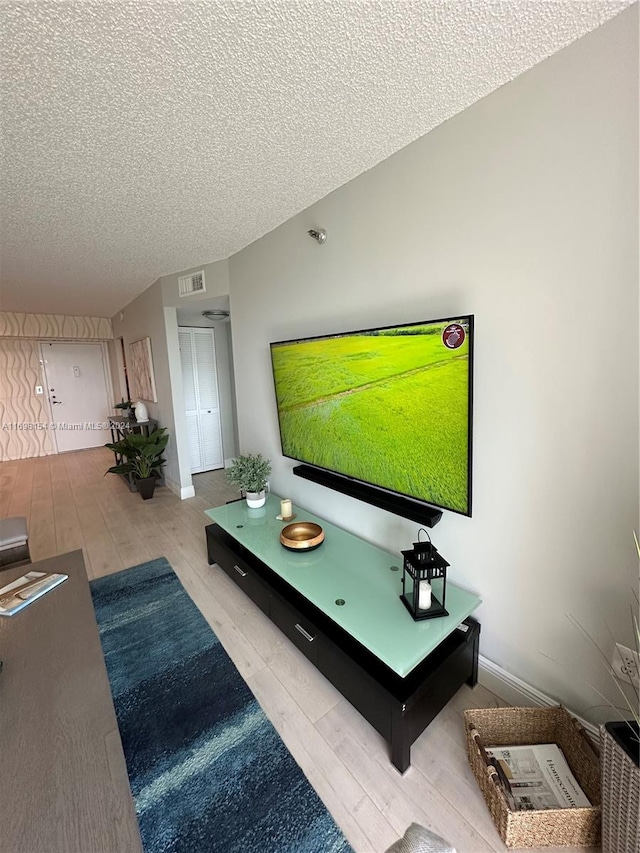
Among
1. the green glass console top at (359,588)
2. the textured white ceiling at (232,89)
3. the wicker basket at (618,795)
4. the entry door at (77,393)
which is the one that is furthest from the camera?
the entry door at (77,393)

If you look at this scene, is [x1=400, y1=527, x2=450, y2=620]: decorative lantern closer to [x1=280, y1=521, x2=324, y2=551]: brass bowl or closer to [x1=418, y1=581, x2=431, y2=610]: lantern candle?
[x1=418, y1=581, x2=431, y2=610]: lantern candle

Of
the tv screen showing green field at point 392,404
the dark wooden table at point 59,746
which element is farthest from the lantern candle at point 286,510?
the dark wooden table at point 59,746

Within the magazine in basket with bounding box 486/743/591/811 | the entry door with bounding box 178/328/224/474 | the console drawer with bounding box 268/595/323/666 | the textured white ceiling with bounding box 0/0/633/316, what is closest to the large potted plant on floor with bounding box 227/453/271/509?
the console drawer with bounding box 268/595/323/666

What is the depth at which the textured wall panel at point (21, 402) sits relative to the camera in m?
5.80

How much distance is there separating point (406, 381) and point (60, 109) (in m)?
1.69

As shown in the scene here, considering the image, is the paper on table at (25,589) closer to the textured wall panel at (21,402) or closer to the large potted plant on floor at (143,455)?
the large potted plant on floor at (143,455)

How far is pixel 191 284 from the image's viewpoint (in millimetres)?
3352

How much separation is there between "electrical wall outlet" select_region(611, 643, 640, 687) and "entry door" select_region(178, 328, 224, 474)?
171 inches

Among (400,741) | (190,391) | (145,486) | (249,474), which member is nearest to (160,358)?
(190,391)

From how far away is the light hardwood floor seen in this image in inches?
44.6

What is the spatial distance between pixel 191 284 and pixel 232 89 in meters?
2.33

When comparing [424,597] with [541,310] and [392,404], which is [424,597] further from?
[541,310]

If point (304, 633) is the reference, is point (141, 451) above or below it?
above

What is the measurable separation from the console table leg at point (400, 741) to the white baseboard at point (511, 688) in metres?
0.54
